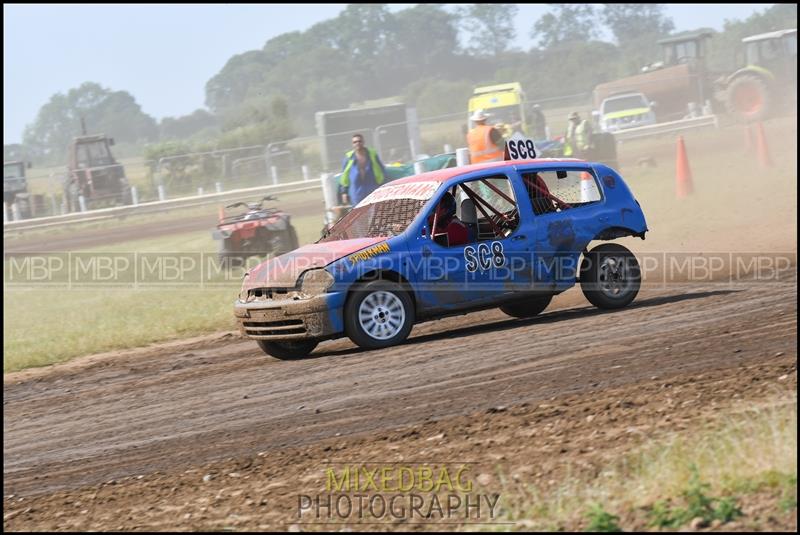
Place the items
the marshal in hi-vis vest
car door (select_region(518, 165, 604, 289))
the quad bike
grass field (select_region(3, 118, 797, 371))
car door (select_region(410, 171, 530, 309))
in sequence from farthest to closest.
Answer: the quad bike, the marshal in hi-vis vest, grass field (select_region(3, 118, 797, 371)), car door (select_region(518, 165, 604, 289)), car door (select_region(410, 171, 530, 309))

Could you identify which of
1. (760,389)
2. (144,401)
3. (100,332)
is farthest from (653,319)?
(100,332)

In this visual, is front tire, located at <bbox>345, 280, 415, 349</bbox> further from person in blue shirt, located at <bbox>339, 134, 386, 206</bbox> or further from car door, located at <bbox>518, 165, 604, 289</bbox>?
person in blue shirt, located at <bbox>339, 134, 386, 206</bbox>

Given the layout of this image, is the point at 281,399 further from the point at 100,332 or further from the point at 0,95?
the point at 0,95

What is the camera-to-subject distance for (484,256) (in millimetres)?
10508

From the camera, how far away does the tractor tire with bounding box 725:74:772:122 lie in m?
36.9

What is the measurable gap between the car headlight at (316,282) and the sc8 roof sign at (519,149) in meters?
2.93

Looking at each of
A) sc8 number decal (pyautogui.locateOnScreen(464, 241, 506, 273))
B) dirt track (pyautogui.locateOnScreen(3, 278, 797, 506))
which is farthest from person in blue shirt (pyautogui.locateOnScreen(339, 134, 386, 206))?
sc8 number decal (pyautogui.locateOnScreen(464, 241, 506, 273))

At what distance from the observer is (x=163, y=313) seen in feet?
50.1

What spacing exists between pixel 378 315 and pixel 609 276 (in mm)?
2495

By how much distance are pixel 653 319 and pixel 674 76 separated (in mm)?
35070

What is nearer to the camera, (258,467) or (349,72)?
(258,467)

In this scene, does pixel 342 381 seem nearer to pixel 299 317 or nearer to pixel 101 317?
pixel 299 317


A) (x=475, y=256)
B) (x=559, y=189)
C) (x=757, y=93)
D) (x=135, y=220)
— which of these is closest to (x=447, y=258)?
(x=475, y=256)

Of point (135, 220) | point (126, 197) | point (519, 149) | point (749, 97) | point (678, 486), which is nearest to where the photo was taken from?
point (678, 486)
